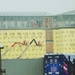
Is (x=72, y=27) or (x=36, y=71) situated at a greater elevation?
(x=72, y=27)

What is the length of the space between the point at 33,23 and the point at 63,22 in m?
4.24

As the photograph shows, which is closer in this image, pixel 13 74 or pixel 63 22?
pixel 13 74

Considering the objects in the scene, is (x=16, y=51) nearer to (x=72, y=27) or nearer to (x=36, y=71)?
(x=72, y=27)

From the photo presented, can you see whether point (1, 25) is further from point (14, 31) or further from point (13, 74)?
point (13, 74)

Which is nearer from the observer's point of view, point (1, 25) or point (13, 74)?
point (13, 74)

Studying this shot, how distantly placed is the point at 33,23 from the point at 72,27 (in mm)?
5747

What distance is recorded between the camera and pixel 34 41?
46.1 meters

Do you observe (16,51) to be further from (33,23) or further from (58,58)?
(58,58)

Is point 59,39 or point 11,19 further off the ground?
point 11,19

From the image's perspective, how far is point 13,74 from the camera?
40.1ft

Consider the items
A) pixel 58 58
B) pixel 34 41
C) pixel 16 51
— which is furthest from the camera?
pixel 34 41

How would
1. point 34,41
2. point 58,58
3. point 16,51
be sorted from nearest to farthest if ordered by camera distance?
1. point 58,58
2. point 16,51
3. point 34,41

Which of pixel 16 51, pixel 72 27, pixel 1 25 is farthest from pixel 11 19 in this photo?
pixel 72 27

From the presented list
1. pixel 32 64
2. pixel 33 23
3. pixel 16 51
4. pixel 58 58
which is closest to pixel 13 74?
pixel 32 64
